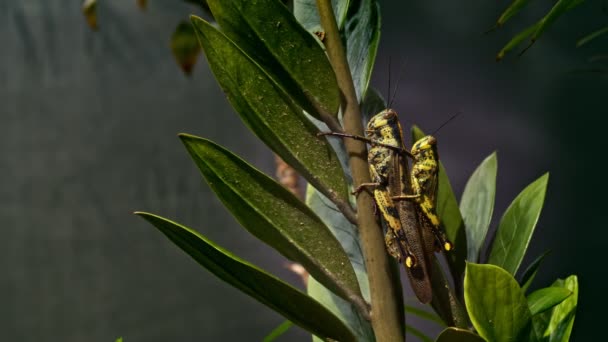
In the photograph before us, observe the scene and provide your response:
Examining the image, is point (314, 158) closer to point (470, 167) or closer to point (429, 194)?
point (429, 194)

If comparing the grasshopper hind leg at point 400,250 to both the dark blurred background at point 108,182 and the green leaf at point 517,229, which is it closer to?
the green leaf at point 517,229

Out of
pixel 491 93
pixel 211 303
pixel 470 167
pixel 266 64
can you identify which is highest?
pixel 266 64

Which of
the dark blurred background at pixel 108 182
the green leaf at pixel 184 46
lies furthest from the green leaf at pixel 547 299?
the dark blurred background at pixel 108 182

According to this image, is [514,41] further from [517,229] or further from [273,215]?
[273,215]

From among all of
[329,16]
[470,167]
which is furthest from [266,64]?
[470,167]

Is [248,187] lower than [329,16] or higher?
lower

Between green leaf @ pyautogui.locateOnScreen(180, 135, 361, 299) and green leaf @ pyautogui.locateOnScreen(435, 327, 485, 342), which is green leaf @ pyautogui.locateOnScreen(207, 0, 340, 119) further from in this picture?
green leaf @ pyautogui.locateOnScreen(435, 327, 485, 342)

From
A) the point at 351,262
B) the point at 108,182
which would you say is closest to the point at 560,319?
the point at 351,262
